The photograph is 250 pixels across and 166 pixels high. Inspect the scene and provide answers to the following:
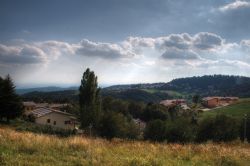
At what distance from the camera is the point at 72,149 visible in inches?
370

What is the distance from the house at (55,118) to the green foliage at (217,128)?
36.3 metres

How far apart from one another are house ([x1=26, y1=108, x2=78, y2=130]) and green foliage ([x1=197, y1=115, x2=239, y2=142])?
36336 millimetres

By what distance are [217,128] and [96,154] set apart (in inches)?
2457

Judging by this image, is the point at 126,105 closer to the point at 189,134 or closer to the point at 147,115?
the point at 147,115

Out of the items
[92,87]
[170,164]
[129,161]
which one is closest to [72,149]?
[129,161]

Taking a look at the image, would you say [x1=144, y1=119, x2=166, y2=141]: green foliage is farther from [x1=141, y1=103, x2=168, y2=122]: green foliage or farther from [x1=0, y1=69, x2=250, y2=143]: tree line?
[x1=141, y1=103, x2=168, y2=122]: green foliage

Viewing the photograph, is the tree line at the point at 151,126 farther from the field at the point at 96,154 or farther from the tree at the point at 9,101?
the field at the point at 96,154

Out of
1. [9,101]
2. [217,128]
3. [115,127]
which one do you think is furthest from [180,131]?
[9,101]

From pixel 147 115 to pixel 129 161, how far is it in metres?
105

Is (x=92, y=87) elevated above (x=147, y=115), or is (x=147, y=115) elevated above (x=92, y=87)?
(x=92, y=87)

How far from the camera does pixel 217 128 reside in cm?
6762

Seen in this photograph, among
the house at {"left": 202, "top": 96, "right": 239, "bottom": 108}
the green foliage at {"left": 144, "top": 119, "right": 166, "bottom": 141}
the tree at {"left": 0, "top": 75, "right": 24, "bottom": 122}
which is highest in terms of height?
the tree at {"left": 0, "top": 75, "right": 24, "bottom": 122}

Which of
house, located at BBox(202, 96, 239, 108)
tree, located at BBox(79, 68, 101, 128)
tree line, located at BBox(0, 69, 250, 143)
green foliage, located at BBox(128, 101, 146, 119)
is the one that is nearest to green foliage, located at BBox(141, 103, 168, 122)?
green foliage, located at BBox(128, 101, 146, 119)

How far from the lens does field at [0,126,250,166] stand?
795 centimetres
